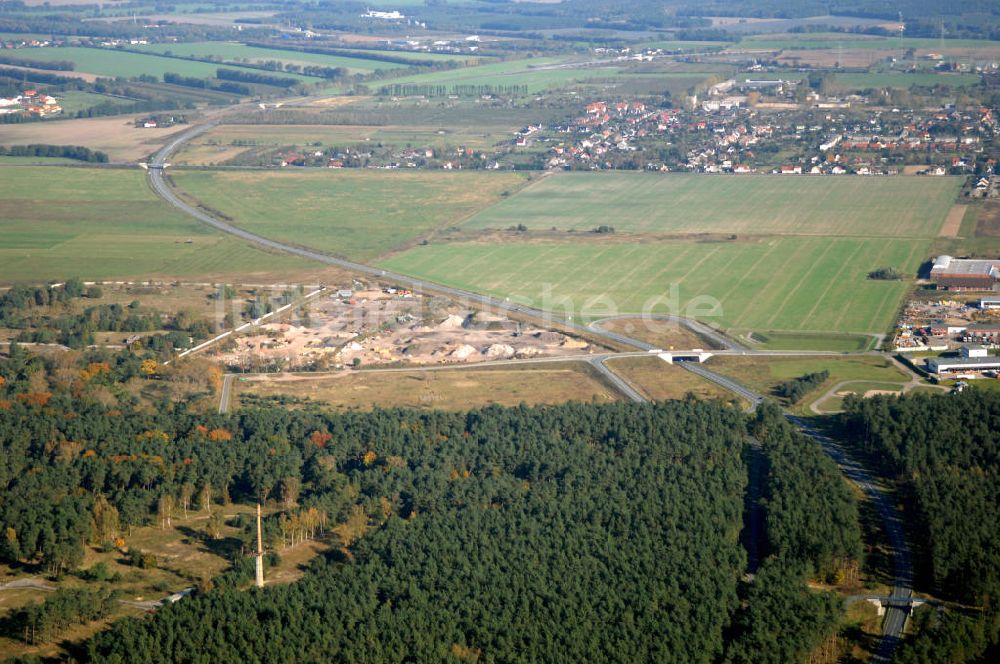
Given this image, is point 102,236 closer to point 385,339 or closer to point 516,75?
point 385,339

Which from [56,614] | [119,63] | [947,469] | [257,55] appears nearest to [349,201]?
[947,469]

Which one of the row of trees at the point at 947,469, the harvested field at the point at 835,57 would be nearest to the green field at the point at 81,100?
the harvested field at the point at 835,57

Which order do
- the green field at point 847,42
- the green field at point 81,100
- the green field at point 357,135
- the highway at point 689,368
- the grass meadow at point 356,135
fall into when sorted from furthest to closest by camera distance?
the green field at point 847,42 < the green field at point 81,100 < the green field at point 357,135 < the grass meadow at point 356,135 < the highway at point 689,368

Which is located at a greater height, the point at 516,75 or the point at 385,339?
the point at 516,75

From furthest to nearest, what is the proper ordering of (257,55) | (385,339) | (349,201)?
1. (257,55)
2. (349,201)
3. (385,339)

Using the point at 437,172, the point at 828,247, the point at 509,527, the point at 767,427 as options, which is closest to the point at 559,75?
the point at 437,172

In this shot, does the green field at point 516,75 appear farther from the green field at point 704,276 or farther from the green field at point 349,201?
the green field at point 704,276

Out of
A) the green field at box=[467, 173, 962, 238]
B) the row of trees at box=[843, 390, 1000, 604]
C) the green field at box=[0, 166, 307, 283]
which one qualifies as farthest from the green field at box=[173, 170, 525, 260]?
the row of trees at box=[843, 390, 1000, 604]
